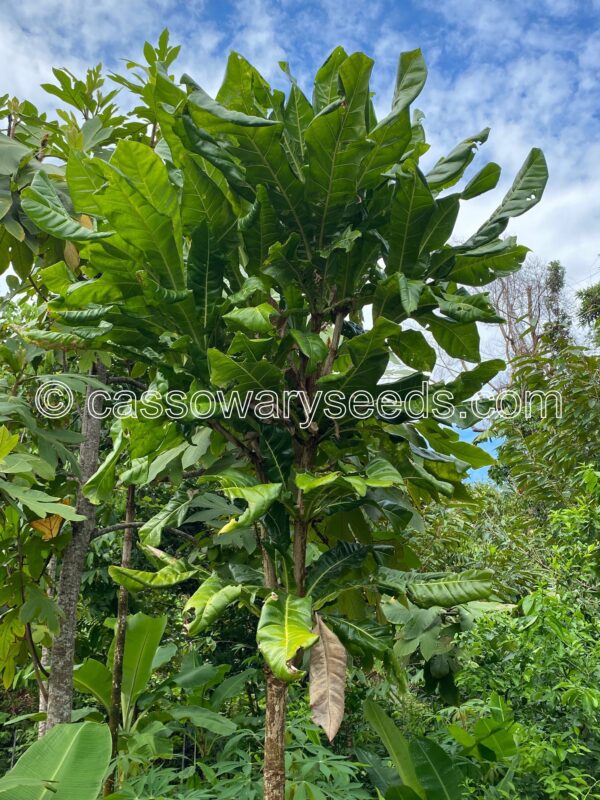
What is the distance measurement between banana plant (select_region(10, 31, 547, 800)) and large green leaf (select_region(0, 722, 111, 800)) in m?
0.72

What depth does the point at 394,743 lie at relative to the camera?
91.0 inches

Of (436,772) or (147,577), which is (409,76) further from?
(436,772)

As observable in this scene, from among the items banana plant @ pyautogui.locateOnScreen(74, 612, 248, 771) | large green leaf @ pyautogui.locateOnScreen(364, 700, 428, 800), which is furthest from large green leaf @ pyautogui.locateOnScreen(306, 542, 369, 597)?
banana plant @ pyautogui.locateOnScreen(74, 612, 248, 771)

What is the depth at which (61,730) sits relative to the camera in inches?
82.4

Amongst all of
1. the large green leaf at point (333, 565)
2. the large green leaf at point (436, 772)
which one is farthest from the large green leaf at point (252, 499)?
the large green leaf at point (436, 772)

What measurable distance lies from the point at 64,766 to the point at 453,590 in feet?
4.56

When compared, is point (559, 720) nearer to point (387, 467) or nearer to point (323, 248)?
point (387, 467)

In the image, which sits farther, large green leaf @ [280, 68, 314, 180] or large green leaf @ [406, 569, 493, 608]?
large green leaf @ [280, 68, 314, 180]

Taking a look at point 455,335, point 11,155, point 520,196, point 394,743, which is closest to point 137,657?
point 394,743

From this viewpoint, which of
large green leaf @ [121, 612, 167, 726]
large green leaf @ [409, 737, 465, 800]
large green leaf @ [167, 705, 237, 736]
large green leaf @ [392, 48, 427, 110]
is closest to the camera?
large green leaf @ [392, 48, 427, 110]

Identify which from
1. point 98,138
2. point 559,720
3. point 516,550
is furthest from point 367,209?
point 516,550

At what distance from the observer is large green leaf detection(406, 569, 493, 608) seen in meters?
1.55

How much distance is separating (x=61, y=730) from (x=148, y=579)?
3.18ft

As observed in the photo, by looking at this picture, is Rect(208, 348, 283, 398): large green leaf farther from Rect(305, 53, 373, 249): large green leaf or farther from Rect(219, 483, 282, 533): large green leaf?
Rect(305, 53, 373, 249): large green leaf
